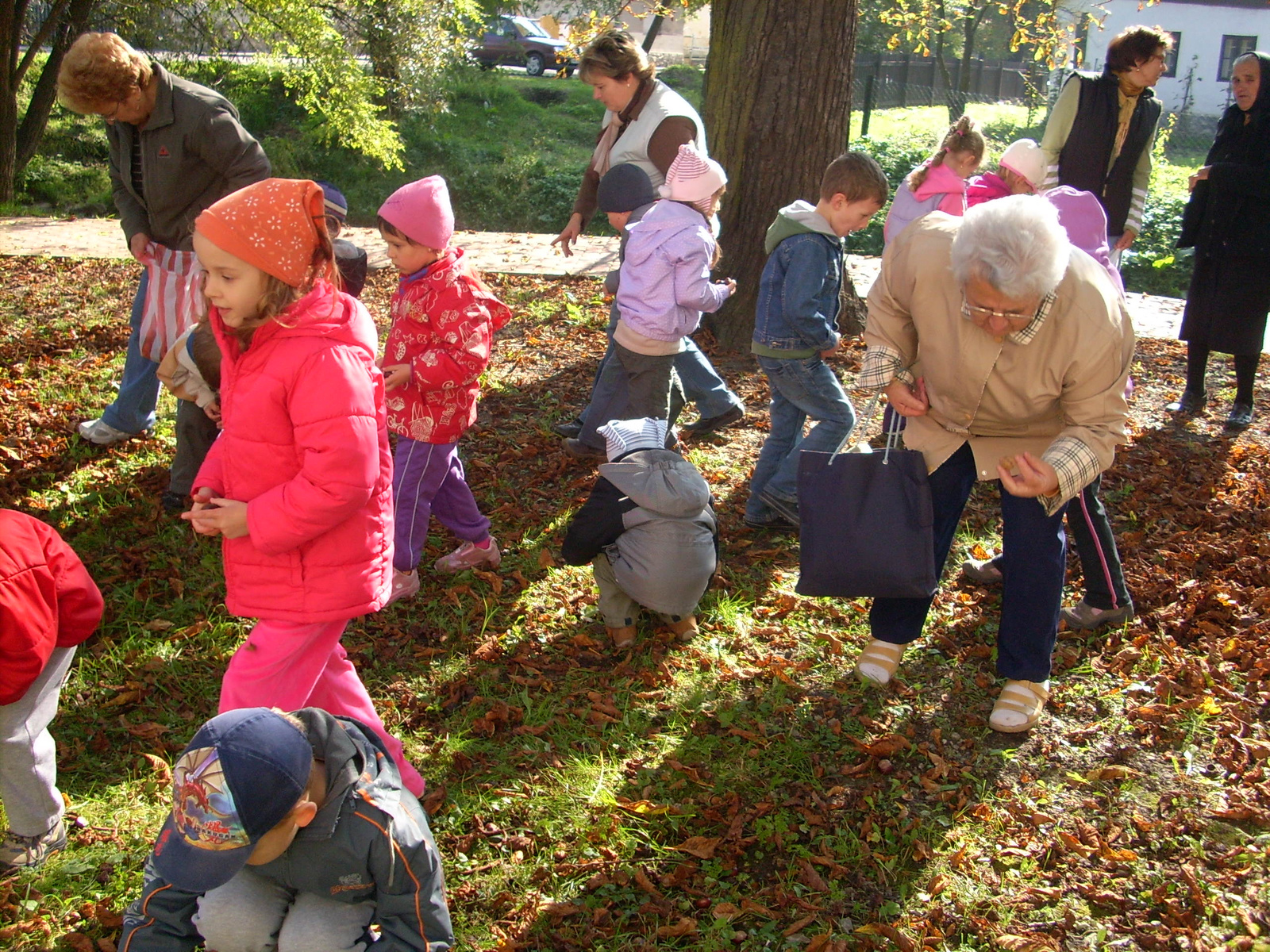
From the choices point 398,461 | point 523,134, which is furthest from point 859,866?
point 523,134

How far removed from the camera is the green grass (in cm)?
303

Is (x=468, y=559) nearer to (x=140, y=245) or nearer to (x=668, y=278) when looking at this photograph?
(x=668, y=278)

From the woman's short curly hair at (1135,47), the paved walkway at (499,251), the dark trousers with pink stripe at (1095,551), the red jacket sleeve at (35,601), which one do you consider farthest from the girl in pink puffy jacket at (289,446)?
the paved walkway at (499,251)

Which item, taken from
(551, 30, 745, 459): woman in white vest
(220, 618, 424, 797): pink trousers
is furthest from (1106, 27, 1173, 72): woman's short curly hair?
(220, 618, 424, 797): pink trousers

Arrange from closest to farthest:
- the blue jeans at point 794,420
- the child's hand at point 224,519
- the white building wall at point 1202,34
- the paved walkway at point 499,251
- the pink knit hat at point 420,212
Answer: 1. the child's hand at point 224,519
2. the pink knit hat at point 420,212
3. the blue jeans at point 794,420
4. the paved walkway at point 499,251
5. the white building wall at point 1202,34

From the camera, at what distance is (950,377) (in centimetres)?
352

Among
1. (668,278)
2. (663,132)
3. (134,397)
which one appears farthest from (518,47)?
(668,278)

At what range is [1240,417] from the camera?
21.4 ft

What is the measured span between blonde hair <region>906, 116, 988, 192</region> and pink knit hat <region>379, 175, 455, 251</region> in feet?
9.77

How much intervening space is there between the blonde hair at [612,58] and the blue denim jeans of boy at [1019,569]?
3083 millimetres

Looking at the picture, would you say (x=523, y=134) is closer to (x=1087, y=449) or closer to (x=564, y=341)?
(x=564, y=341)

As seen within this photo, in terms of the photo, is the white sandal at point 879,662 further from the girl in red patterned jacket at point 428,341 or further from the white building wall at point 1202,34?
the white building wall at point 1202,34

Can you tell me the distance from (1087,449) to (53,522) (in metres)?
4.57

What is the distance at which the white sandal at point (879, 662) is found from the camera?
4.02 metres
